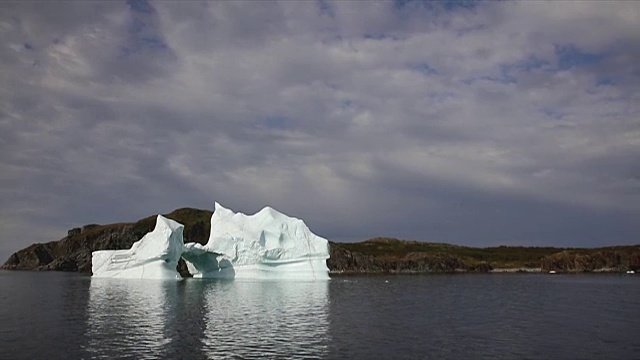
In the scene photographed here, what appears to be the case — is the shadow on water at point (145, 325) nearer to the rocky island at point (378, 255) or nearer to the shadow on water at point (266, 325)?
the shadow on water at point (266, 325)

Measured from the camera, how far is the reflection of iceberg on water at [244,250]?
5978cm

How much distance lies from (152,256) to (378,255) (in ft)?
253

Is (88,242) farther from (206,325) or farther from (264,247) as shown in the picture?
(206,325)

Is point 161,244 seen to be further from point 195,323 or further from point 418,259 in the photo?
point 418,259

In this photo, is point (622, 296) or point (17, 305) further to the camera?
point (622, 296)

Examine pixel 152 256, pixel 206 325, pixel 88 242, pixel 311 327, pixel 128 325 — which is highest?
pixel 88 242

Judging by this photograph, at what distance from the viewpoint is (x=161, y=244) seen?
188 ft

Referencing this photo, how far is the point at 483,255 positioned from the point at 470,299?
324 ft

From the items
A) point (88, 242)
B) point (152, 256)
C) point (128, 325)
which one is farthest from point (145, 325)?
point (88, 242)

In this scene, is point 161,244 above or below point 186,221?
below

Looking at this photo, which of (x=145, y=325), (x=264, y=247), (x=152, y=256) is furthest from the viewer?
(x=264, y=247)

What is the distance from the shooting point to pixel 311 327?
86.8 ft

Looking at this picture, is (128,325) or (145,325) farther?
(145,325)

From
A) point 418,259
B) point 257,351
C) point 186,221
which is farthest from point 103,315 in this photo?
point 186,221
